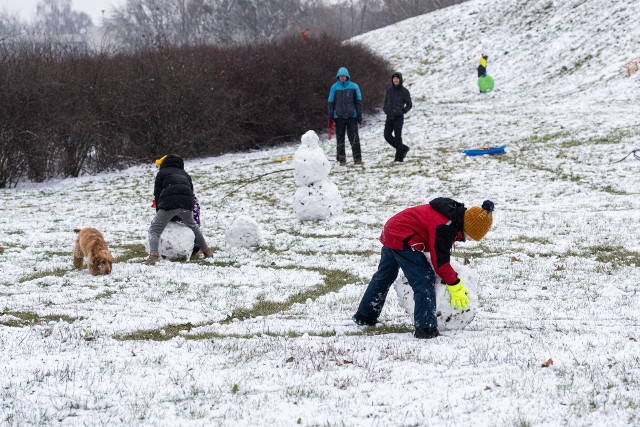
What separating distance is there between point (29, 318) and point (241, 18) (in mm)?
57716

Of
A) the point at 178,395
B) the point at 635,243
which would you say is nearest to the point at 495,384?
the point at 178,395

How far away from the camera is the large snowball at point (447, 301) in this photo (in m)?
6.11

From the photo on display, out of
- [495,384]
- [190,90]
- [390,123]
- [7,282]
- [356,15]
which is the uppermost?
[356,15]

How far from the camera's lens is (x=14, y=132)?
19391mm

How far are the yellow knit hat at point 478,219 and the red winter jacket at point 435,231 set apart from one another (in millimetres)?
58

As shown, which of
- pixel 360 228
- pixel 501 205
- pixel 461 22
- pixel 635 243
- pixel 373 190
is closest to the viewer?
pixel 635 243

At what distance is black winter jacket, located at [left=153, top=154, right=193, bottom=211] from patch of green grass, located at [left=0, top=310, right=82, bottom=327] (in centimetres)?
292

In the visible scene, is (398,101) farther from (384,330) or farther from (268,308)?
(384,330)

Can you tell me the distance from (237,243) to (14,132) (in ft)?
38.5

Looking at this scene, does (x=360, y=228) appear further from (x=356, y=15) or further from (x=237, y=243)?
(x=356, y=15)

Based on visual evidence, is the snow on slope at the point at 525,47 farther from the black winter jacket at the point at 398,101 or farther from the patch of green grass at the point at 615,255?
the patch of green grass at the point at 615,255

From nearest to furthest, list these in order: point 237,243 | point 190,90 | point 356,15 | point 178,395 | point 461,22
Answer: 1. point 178,395
2. point 237,243
3. point 190,90
4. point 461,22
5. point 356,15

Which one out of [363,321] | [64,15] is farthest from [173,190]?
[64,15]

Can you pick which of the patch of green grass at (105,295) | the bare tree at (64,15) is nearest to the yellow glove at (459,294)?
the patch of green grass at (105,295)
